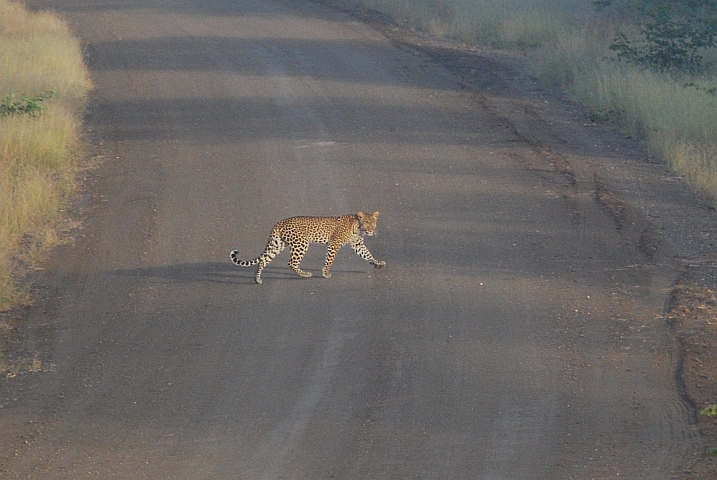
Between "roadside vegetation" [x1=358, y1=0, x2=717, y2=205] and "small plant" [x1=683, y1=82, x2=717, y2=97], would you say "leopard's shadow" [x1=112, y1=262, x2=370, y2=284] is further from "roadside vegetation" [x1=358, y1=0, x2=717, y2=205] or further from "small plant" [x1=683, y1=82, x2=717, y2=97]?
"small plant" [x1=683, y1=82, x2=717, y2=97]

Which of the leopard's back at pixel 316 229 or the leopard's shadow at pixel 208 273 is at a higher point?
the leopard's back at pixel 316 229

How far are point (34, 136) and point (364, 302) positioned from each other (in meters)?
7.35

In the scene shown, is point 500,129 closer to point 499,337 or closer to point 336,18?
point 499,337

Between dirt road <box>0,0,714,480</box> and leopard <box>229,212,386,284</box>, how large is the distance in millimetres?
261

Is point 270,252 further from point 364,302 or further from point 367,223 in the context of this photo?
point 364,302

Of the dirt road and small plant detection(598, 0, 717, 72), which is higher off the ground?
small plant detection(598, 0, 717, 72)

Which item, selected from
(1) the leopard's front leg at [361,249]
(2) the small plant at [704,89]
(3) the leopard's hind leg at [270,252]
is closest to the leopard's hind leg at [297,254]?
(3) the leopard's hind leg at [270,252]

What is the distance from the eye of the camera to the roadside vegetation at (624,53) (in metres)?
16.3

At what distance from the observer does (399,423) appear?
A: 7.86 m

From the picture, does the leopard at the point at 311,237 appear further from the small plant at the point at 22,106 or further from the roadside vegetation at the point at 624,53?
the small plant at the point at 22,106

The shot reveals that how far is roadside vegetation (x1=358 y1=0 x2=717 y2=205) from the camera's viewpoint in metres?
16.3

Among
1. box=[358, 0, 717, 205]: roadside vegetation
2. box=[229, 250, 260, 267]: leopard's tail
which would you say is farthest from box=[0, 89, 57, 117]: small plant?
box=[358, 0, 717, 205]: roadside vegetation

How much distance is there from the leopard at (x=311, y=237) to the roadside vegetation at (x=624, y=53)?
5.33 meters

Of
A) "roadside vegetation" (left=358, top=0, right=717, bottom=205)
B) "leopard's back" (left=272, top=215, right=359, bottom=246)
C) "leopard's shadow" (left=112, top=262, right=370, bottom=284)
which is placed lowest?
"leopard's shadow" (left=112, top=262, right=370, bottom=284)
